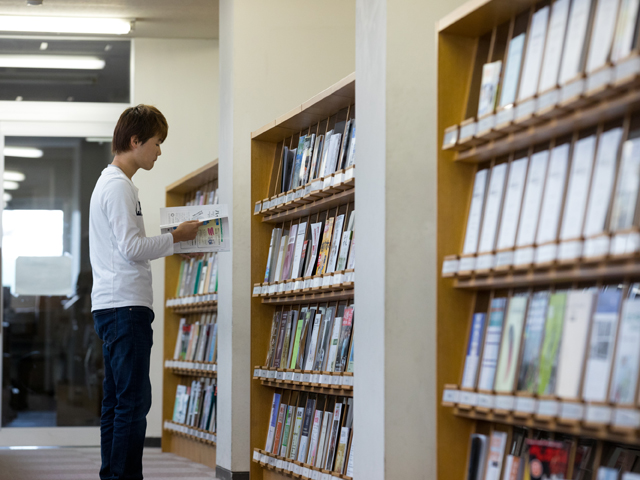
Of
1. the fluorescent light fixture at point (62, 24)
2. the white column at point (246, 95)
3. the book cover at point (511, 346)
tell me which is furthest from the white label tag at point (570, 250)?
the fluorescent light fixture at point (62, 24)

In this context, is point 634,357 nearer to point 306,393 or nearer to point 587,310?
point 587,310

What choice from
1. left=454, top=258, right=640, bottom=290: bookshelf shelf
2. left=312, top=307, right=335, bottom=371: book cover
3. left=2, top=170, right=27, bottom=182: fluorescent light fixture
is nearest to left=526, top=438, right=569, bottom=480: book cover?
left=454, top=258, right=640, bottom=290: bookshelf shelf

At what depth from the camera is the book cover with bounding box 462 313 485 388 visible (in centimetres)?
225

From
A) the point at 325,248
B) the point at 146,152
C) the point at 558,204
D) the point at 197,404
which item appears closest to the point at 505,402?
the point at 558,204

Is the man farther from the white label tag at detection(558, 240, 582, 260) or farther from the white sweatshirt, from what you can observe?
the white label tag at detection(558, 240, 582, 260)

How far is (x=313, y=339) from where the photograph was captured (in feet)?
12.1

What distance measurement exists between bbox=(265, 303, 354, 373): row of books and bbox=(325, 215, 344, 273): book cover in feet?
0.60

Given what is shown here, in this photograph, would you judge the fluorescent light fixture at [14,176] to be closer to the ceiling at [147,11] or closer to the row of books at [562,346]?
the ceiling at [147,11]

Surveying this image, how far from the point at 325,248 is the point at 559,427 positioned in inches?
72.7

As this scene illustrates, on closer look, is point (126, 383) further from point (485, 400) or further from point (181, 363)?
point (181, 363)

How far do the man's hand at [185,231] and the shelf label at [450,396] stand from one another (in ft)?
5.10

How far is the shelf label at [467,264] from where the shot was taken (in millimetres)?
2232

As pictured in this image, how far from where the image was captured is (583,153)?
1.98 m

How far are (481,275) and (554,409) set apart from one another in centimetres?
47
